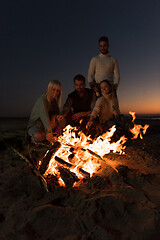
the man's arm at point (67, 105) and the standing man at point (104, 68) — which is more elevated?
the standing man at point (104, 68)

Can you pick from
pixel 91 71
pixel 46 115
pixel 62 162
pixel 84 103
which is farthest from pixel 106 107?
pixel 62 162

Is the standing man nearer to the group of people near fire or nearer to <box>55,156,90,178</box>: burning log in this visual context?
the group of people near fire

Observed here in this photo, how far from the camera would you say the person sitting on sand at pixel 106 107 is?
512 centimetres

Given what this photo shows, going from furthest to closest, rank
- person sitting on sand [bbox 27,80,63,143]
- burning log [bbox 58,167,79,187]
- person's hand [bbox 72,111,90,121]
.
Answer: person's hand [bbox 72,111,90,121], person sitting on sand [bbox 27,80,63,143], burning log [bbox 58,167,79,187]

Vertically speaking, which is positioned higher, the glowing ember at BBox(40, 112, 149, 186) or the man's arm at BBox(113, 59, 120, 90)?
the man's arm at BBox(113, 59, 120, 90)

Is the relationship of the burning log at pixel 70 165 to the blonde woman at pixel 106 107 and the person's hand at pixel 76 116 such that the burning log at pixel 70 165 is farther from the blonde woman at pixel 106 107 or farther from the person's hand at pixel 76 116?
the person's hand at pixel 76 116

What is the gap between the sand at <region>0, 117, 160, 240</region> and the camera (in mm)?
2098

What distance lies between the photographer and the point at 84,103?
5648 millimetres

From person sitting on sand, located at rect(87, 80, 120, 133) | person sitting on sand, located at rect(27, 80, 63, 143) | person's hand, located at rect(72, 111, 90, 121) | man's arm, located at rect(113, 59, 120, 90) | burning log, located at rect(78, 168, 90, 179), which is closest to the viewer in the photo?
burning log, located at rect(78, 168, 90, 179)

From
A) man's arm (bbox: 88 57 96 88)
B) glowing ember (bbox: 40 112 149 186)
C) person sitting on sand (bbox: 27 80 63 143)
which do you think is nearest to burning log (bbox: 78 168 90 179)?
glowing ember (bbox: 40 112 149 186)

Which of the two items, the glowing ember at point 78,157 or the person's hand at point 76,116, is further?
the person's hand at point 76,116

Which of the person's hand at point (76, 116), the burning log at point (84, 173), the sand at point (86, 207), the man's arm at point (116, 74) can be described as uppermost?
the man's arm at point (116, 74)

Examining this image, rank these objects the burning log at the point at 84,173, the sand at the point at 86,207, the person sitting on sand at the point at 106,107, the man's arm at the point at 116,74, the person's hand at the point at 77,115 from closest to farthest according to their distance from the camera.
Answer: the sand at the point at 86,207 → the burning log at the point at 84,173 → the person sitting on sand at the point at 106,107 → the person's hand at the point at 77,115 → the man's arm at the point at 116,74

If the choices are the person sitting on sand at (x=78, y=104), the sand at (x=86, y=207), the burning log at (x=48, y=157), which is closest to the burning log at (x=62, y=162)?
the burning log at (x=48, y=157)
